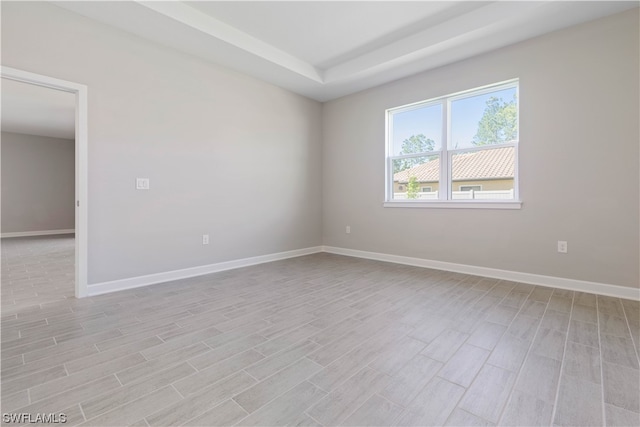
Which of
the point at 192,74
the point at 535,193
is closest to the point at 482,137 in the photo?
the point at 535,193

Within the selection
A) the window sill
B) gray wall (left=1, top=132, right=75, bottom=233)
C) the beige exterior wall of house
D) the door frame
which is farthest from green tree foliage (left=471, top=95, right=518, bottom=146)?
gray wall (left=1, top=132, right=75, bottom=233)

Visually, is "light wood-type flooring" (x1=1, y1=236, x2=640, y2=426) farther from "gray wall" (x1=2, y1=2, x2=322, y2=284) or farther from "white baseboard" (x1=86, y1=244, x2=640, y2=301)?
"gray wall" (x1=2, y1=2, x2=322, y2=284)

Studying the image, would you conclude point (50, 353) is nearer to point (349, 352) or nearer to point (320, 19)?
point (349, 352)

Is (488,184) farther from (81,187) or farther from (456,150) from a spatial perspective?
(81,187)

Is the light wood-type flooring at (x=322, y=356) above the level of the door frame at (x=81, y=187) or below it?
below

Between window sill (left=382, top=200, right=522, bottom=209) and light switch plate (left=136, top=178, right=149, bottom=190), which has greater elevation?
light switch plate (left=136, top=178, right=149, bottom=190)

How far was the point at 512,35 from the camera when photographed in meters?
3.06

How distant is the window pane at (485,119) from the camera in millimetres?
3393

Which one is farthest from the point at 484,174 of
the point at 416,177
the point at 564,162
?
the point at 416,177

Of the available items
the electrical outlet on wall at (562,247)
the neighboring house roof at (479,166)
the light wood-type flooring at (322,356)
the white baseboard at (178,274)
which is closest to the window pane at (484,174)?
the neighboring house roof at (479,166)

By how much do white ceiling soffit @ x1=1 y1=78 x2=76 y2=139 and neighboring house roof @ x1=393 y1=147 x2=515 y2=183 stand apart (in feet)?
17.3

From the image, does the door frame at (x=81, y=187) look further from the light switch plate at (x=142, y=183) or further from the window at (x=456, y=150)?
the window at (x=456, y=150)

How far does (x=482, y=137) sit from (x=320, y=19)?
2.36 metres

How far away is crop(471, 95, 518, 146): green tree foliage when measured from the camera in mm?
3373
